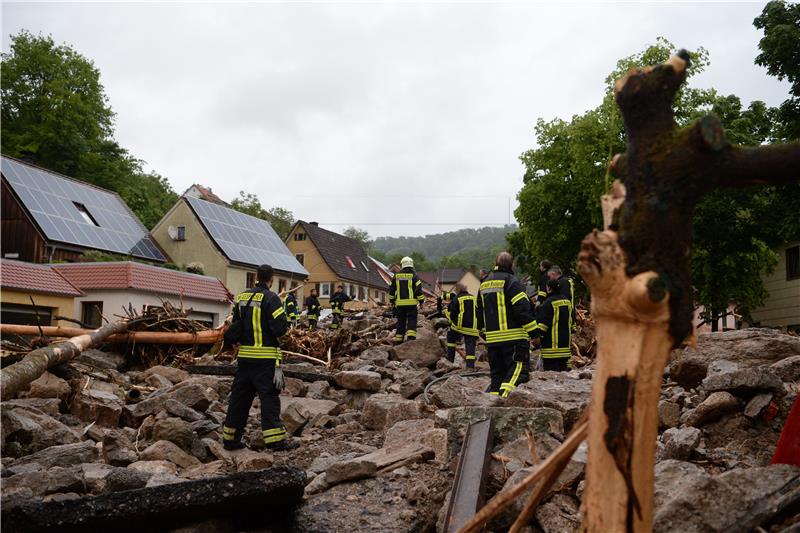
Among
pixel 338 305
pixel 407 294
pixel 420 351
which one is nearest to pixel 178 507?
pixel 420 351

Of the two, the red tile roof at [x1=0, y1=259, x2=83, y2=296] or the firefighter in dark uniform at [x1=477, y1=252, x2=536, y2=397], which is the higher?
the red tile roof at [x1=0, y1=259, x2=83, y2=296]

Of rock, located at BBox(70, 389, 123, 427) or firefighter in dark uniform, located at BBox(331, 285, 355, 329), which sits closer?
rock, located at BBox(70, 389, 123, 427)

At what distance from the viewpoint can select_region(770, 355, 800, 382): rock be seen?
6309 millimetres

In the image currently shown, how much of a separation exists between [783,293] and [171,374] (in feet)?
84.8

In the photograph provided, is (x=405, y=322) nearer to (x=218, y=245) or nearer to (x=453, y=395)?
(x=453, y=395)

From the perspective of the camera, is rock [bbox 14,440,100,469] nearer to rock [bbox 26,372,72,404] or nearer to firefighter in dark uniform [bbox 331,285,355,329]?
rock [bbox 26,372,72,404]

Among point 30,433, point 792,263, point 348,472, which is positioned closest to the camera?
point 348,472

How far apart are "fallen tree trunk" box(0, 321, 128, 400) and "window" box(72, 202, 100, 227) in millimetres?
19231

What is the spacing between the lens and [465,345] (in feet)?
47.9

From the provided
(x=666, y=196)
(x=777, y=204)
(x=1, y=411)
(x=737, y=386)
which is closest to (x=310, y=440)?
(x=1, y=411)

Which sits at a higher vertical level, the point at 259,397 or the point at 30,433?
the point at 259,397

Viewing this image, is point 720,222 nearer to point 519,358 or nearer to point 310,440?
point 519,358

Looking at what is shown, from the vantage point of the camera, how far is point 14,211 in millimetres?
28625

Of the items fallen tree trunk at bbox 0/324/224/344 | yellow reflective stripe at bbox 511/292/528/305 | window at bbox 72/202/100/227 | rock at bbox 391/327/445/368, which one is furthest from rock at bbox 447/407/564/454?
window at bbox 72/202/100/227
